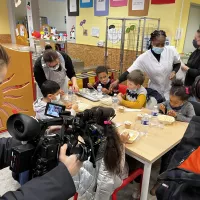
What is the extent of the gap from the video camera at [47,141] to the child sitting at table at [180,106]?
1.16 meters

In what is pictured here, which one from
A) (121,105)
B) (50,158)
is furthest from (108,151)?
(121,105)

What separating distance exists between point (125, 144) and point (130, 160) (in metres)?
0.31

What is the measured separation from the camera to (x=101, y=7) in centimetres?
388

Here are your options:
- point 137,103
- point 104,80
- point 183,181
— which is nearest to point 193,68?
point 137,103

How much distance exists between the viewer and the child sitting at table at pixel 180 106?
1742 mm

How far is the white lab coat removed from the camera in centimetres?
222

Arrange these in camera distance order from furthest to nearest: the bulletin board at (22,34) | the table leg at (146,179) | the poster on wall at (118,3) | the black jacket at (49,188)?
the bulletin board at (22,34) < the poster on wall at (118,3) < the table leg at (146,179) < the black jacket at (49,188)

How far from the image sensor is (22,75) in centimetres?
253

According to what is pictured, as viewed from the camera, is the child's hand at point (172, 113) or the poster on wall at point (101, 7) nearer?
the child's hand at point (172, 113)

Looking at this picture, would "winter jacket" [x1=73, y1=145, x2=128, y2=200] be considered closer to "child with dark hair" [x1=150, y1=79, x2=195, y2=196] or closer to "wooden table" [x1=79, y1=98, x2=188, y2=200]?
"wooden table" [x1=79, y1=98, x2=188, y2=200]

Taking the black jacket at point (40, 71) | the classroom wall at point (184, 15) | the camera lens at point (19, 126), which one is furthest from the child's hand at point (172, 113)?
the classroom wall at point (184, 15)

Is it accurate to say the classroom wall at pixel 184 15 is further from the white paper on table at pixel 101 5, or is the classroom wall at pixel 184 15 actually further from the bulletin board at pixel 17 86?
the bulletin board at pixel 17 86

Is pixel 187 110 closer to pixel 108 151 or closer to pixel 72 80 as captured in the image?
pixel 108 151

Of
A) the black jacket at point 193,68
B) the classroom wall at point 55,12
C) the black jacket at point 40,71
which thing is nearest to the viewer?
the black jacket at point 40,71
